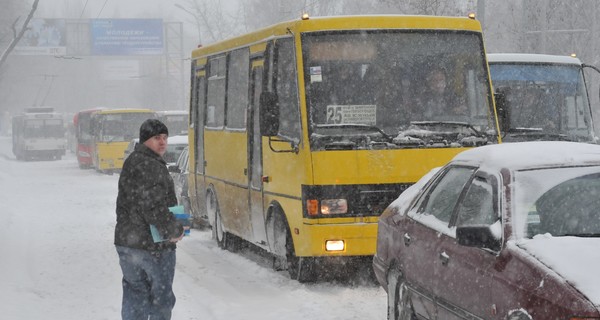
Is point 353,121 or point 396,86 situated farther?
point 396,86

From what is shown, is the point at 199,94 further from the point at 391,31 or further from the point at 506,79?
the point at 391,31

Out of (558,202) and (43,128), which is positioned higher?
(558,202)

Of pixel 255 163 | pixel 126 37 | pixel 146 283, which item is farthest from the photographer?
pixel 126 37

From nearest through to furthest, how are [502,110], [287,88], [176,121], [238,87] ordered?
[287,88]
[502,110]
[238,87]
[176,121]

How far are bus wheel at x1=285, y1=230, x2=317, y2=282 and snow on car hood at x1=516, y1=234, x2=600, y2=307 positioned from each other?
20.3 ft

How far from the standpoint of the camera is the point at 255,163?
1367 centimetres

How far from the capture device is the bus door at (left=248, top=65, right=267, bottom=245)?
13.4m

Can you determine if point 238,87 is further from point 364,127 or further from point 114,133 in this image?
point 114,133

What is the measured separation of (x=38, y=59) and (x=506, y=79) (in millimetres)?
126861

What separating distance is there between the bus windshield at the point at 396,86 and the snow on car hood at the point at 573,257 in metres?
5.61

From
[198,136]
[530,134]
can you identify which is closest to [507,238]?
[530,134]

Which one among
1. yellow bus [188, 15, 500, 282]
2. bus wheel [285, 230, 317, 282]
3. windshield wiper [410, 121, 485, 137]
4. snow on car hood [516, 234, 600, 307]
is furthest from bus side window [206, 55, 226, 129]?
snow on car hood [516, 234, 600, 307]

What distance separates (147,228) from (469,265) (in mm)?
2368

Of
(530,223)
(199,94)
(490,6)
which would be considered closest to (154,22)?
(490,6)
